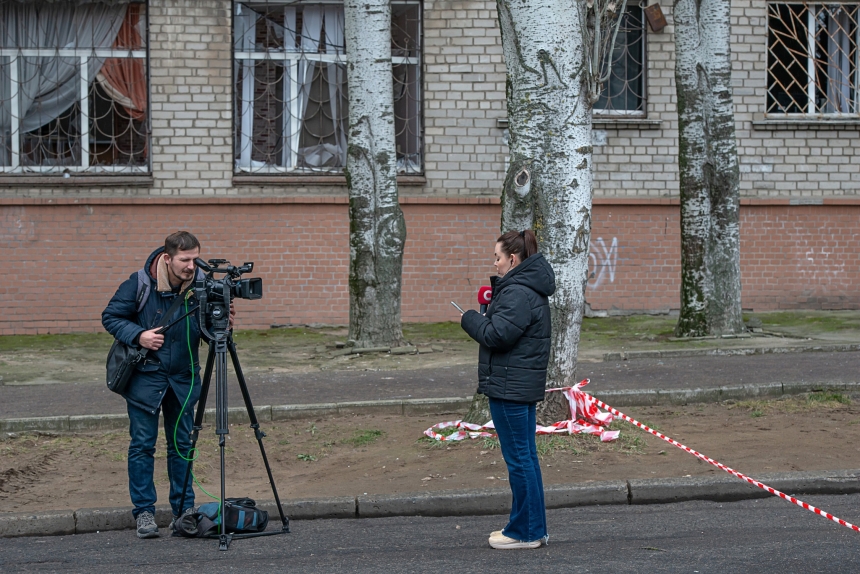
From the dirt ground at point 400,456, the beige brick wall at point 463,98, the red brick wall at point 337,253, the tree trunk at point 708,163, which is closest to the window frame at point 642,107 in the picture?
the red brick wall at point 337,253

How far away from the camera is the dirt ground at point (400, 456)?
281 inches

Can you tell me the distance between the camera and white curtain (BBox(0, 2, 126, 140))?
51.5 feet

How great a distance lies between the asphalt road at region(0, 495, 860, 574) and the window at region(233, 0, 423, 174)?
10.4 metres

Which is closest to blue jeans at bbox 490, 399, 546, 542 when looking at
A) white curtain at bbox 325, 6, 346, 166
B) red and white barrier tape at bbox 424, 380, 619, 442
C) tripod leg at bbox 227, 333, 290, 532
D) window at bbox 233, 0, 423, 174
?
tripod leg at bbox 227, 333, 290, 532

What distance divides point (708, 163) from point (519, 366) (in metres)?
8.04

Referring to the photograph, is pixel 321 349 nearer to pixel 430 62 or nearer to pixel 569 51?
pixel 430 62

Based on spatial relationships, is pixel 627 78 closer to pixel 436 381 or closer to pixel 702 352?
pixel 702 352

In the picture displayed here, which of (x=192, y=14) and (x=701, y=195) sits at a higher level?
(x=192, y=14)

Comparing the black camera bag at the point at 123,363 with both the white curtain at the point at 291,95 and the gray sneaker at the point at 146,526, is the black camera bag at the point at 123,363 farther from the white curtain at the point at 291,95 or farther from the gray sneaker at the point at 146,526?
the white curtain at the point at 291,95

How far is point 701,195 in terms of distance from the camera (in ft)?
42.5

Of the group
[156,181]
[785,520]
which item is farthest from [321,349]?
[785,520]

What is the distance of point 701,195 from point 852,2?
6132 millimetres

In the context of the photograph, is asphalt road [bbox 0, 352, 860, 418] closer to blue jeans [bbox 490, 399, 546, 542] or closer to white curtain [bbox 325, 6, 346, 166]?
blue jeans [bbox 490, 399, 546, 542]

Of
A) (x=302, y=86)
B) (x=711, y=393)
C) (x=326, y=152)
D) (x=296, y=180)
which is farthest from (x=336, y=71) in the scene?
(x=711, y=393)
